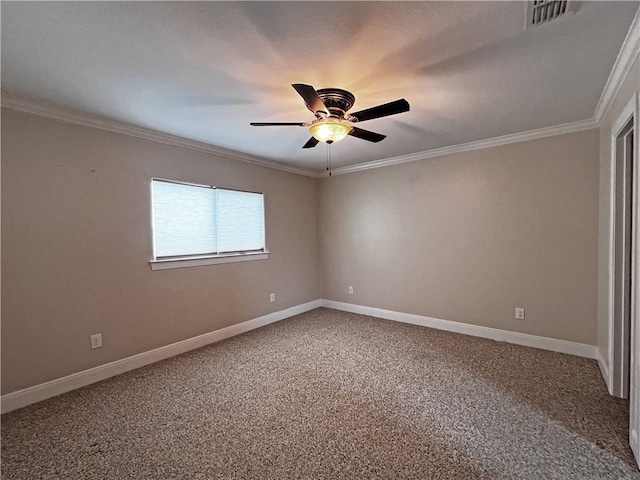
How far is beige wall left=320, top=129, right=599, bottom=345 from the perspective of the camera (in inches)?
120

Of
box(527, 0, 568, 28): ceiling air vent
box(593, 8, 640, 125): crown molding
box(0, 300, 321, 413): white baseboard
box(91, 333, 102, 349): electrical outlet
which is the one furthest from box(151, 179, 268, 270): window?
box(593, 8, 640, 125): crown molding

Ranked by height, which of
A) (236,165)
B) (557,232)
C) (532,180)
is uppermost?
(236,165)

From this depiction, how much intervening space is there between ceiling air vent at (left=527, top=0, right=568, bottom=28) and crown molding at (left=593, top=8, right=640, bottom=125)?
0.41 meters

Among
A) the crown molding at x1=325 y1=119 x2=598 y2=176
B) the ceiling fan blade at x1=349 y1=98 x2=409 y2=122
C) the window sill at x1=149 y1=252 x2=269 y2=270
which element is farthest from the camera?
the window sill at x1=149 y1=252 x2=269 y2=270

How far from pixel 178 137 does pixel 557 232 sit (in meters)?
4.30

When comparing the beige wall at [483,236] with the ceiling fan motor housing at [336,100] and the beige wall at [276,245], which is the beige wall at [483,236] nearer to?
the beige wall at [276,245]

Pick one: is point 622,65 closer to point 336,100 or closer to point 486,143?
point 486,143

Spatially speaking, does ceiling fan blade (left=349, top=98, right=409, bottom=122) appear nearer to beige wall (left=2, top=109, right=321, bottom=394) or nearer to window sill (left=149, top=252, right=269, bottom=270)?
beige wall (left=2, top=109, right=321, bottom=394)

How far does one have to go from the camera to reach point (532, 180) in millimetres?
3271

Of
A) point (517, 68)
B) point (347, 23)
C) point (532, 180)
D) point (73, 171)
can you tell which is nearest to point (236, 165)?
point (73, 171)

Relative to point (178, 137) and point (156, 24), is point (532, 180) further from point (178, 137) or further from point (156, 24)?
point (178, 137)

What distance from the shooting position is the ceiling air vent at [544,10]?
138 cm

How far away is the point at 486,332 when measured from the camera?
11.8ft

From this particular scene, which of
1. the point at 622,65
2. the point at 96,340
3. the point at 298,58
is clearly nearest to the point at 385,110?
the point at 298,58
